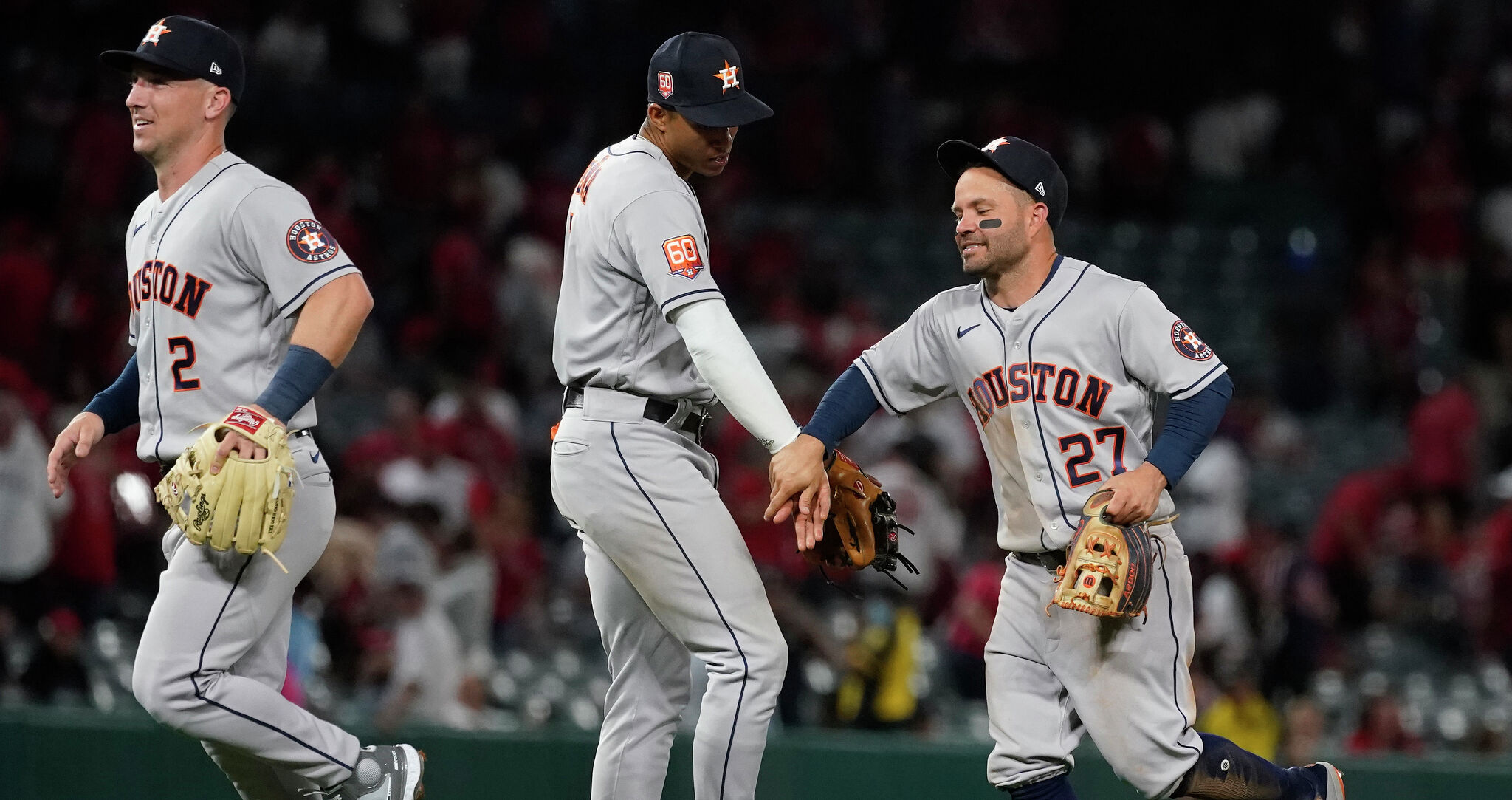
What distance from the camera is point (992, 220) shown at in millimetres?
4289

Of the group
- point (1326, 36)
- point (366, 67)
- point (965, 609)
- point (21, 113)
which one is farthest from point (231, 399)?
point (1326, 36)

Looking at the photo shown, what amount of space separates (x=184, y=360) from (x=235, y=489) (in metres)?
0.48

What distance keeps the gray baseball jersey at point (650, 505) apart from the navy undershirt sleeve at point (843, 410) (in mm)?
282

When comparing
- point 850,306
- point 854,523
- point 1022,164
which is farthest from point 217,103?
point 850,306

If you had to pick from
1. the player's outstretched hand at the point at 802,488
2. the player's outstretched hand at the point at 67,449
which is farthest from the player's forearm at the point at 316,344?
the player's outstretched hand at the point at 802,488

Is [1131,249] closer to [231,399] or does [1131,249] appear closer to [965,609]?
[965,609]

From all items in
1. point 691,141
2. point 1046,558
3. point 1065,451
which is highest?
point 691,141

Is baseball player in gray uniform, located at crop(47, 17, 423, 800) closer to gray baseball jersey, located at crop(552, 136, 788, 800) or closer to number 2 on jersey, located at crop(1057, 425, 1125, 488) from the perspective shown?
gray baseball jersey, located at crop(552, 136, 788, 800)

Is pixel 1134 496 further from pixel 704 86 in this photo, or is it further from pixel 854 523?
pixel 704 86

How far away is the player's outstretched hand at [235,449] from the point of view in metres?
3.81

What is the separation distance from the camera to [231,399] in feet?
13.6

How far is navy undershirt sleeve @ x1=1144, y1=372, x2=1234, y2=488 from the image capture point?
4.11 metres

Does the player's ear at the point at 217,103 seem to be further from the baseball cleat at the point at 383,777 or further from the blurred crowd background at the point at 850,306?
the blurred crowd background at the point at 850,306

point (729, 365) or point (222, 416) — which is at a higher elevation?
point (729, 365)
